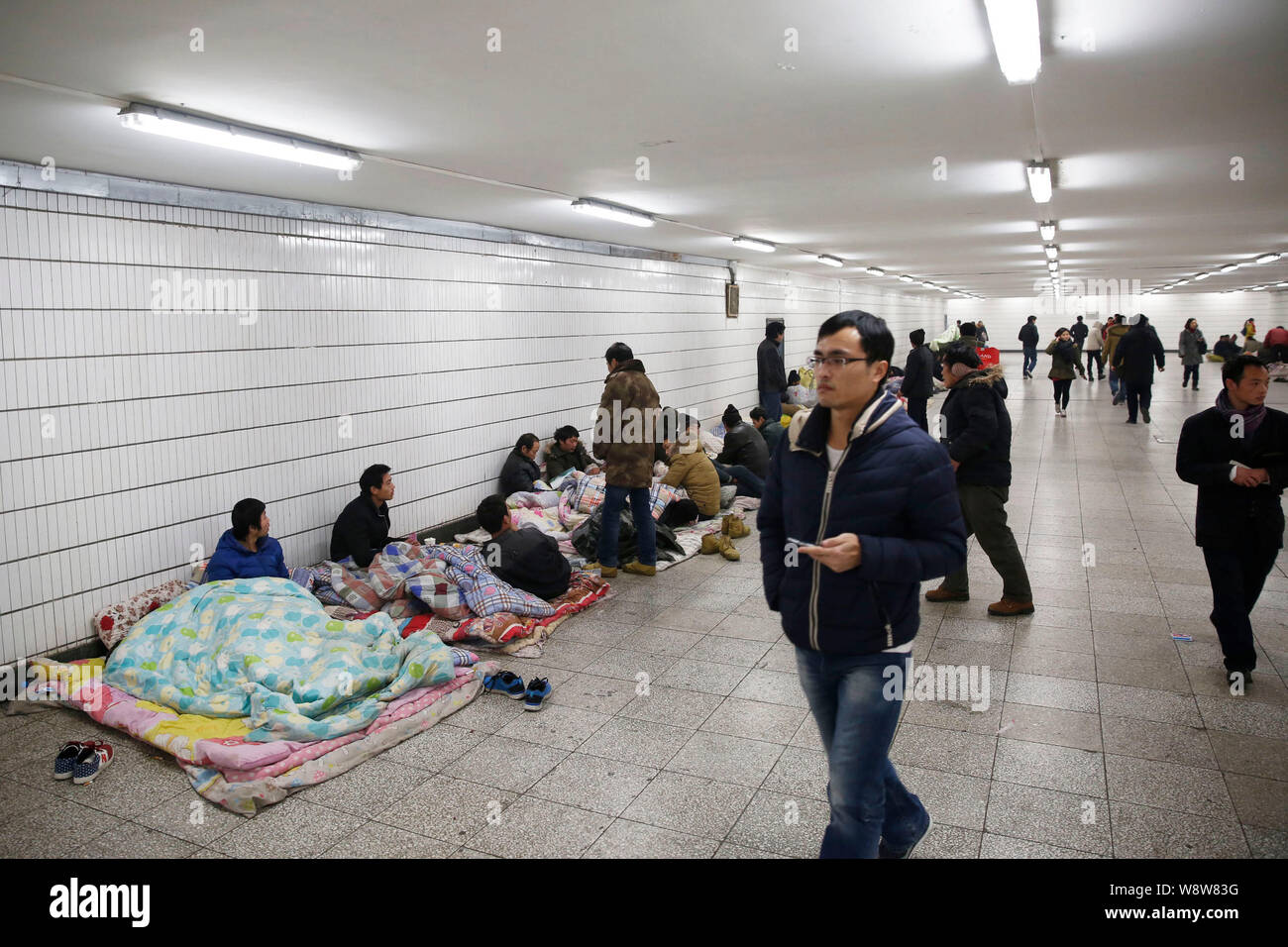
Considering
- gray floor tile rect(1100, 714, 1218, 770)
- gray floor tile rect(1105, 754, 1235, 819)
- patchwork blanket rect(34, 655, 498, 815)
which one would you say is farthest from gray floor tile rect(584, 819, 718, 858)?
gray floor tile rect(1100, 714, 1218, 770)

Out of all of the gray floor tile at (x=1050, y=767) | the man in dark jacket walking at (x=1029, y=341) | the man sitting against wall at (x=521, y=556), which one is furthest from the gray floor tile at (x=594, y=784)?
the man in dark jacket walking at (x=1029, y=341)

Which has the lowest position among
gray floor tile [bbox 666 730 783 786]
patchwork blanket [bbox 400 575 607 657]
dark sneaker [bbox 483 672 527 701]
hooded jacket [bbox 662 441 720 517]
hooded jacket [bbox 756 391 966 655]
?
gray floor tile [bbox 666 730 783 786]

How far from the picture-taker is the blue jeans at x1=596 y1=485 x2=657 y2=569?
24.5ft

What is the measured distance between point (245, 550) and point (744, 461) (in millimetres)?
6002

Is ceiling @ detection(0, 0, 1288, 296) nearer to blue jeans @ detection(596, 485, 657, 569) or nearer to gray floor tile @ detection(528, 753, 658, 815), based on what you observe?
blue jeans @ detection(596, 485, 657, 569)

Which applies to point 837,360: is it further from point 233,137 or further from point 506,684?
point 233,137

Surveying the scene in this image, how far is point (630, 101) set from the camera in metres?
4.79

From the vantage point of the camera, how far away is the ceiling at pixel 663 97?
351cm

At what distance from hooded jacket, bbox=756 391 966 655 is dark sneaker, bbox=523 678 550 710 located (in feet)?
8.19

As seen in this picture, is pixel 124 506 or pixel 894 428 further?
pixel 124 506

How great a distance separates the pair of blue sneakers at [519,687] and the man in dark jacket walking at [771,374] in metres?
9.49
